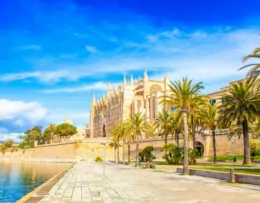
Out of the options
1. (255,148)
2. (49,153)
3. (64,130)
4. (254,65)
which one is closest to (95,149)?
(49,153)

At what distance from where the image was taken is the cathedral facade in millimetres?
83062

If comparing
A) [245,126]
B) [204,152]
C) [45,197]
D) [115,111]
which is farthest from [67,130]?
[45,197]

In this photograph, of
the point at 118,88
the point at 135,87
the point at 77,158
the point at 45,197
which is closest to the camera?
the point at 45,197

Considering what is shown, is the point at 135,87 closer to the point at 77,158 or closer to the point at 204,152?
the point at 77,158

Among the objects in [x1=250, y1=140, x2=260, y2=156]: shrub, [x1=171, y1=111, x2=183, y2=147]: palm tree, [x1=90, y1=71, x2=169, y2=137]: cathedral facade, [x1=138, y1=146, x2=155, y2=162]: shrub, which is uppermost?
[x1=90, y1=71, x2=169, y2=137]: cathedral facade

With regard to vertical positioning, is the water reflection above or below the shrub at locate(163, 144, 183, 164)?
below

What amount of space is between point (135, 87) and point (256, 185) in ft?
282

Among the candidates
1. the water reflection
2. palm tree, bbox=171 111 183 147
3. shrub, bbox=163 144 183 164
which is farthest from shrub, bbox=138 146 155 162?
the water reflection

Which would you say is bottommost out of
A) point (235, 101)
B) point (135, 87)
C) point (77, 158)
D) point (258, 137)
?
point (77, 158)

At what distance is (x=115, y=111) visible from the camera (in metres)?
101

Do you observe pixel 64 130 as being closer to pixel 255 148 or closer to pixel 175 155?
pixel 175 155

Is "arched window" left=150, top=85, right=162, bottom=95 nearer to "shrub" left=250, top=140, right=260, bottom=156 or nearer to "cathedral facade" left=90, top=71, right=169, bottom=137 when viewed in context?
"cathedral facade" left=90, top=71, right=169, bottom=137

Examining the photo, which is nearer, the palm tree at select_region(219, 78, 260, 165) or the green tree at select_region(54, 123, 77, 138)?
the palm tree at select_region(219, 78, 260, 165)

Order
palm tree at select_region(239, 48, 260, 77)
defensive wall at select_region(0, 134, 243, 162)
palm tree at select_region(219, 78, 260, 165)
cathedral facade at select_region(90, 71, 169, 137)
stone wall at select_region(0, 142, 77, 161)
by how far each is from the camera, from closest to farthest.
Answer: palm tree at select_region(239, 48, 260, 77), palm tree at select_region(219, 78, 260, 165), defensive wall at select_region(0, 134, 243, 162), stone wall at select_region(0, 142, 77, 161), cathedral facade at select_region(90, 71, 169, 137)
